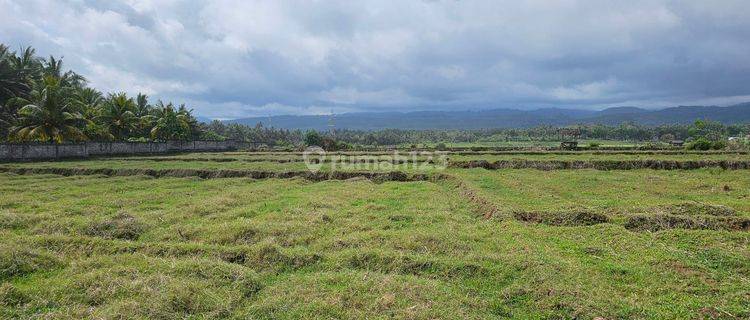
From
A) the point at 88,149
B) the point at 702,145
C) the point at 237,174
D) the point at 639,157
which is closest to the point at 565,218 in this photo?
the point at 237,174

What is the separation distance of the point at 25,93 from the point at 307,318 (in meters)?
44.2

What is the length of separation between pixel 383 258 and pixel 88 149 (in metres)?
38.0

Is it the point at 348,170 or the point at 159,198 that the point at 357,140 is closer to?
the point at 348,170

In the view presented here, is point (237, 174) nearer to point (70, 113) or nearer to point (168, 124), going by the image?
point (70, 113)

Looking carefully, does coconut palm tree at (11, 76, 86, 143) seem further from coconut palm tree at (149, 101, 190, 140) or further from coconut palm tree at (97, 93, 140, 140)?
coconut palm tree at (149, 101, 190, 140)

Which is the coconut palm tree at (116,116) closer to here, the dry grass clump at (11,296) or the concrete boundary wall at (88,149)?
the concrete boundary wall at (88,149)

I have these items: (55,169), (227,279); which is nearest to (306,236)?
(227,279)

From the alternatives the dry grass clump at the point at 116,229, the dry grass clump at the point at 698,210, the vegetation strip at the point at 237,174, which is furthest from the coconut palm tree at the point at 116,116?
the dry grass clump at the point at 698,210

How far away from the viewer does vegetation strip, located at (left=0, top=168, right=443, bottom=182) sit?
20906 millimetres

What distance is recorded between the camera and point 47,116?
3312 centimetres

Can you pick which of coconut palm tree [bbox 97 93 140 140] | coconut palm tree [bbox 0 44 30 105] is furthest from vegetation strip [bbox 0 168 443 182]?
coconut palm tree [bbox 97 93 140 140]

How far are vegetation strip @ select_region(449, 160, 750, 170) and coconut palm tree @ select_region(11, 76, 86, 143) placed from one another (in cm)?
3118

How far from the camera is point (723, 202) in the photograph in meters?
11.3

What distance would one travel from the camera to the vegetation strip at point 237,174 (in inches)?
823
